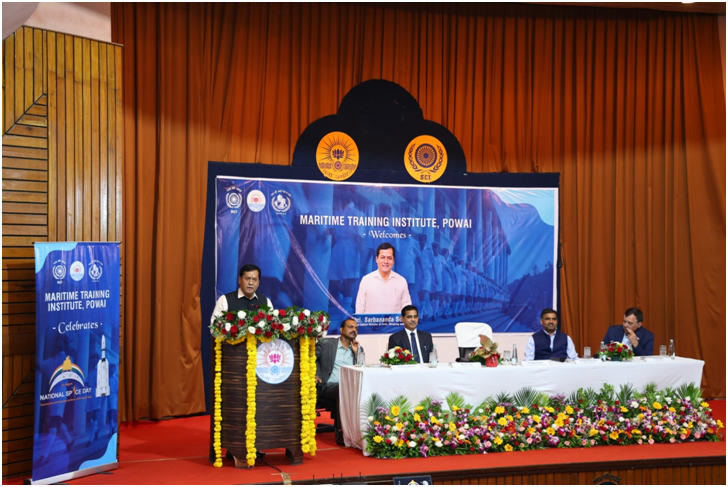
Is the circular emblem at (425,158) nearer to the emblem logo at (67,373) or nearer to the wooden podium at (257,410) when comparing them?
the wooden podium at (257,410)

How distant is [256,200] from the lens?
812 cm

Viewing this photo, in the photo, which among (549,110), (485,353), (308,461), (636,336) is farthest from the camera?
(549,110)

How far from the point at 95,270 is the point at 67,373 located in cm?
72

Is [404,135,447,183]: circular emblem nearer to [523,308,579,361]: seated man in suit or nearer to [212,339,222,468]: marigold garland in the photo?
[523,308,579,361]: seated man in suit

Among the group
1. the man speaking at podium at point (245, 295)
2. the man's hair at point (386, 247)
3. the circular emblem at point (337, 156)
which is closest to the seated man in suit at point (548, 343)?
the man's hair at point (386, 247)

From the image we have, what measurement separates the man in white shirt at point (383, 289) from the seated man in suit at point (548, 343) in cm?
181

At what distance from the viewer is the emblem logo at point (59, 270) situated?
5113mm

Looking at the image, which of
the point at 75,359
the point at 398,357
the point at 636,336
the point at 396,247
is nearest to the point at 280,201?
the point at 396,247

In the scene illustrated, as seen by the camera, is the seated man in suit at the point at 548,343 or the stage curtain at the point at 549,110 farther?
the stage curtain at the point at 549,110

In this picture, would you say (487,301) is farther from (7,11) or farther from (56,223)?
(7,11)

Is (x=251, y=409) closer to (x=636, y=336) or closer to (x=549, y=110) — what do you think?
(x=636, y=336)

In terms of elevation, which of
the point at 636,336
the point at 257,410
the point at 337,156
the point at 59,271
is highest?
the point at 337,156

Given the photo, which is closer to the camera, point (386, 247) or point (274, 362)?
point (274, 362)

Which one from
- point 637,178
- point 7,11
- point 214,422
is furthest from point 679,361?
point 7,11
